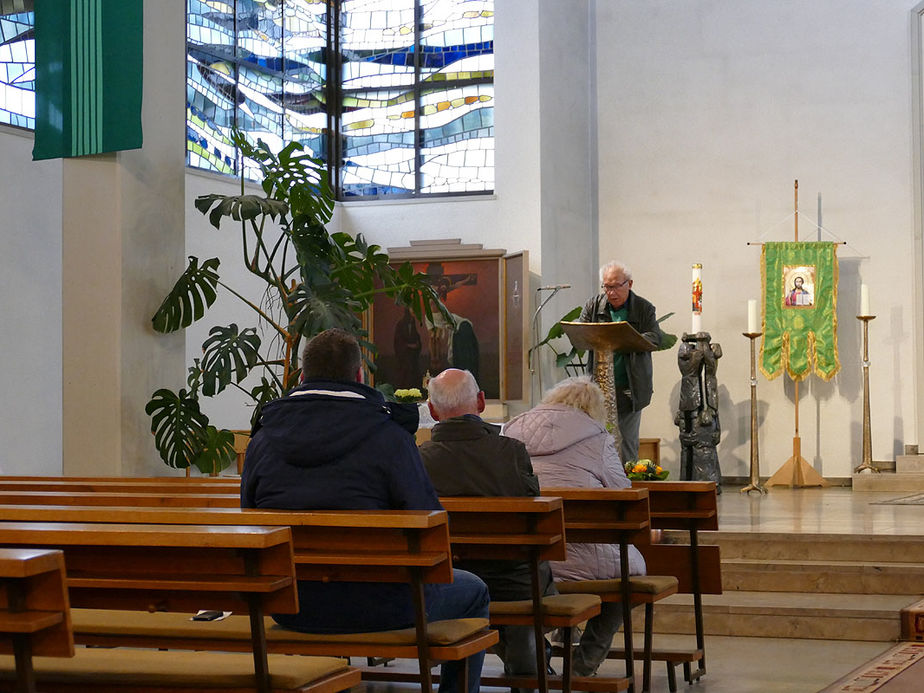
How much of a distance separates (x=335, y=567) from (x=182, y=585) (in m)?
0.54

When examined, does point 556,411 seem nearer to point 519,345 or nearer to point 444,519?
point 444,519

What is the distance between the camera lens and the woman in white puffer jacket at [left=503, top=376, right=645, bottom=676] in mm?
4598

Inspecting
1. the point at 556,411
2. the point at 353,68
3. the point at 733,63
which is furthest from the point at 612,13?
the point at 556,411

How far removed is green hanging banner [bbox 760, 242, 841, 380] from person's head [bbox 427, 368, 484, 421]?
7.67 m

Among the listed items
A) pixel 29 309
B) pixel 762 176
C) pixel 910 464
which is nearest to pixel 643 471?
pixel 29 309

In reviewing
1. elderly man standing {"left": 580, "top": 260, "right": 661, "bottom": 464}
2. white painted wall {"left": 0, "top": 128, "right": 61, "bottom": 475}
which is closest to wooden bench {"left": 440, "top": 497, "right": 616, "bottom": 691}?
elderly man standing {"left": 580, "top": 260, "right": 661, "bottom": 464}

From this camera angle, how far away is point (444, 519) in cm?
309

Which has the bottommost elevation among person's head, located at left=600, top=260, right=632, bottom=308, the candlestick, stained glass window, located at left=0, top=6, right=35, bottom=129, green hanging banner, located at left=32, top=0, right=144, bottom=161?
the candlestick

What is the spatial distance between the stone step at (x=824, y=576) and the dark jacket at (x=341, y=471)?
3.70m

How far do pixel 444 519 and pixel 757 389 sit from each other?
9.27 metres

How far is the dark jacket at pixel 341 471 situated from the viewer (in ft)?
10.8

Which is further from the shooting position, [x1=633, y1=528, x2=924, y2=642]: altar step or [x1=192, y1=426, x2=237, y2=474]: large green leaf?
[x1=192, y1=426, x2=237, y2=474]: large green leaf

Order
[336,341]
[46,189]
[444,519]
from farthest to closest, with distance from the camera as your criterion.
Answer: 1. [46,189]
2. [336,341]
3. [444,519]

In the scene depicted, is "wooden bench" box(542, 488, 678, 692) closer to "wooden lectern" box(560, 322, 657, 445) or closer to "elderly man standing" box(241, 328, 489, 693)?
"elderly man standing" box(241, 328, 489, 693)
